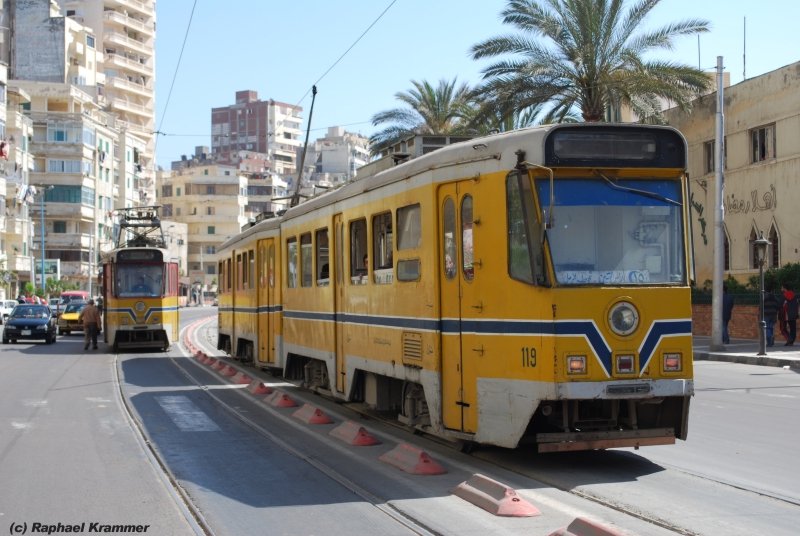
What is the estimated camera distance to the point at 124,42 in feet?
379

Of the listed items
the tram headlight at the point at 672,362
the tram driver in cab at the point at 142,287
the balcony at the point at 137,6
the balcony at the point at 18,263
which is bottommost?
the tram headlight at the point at 672,362

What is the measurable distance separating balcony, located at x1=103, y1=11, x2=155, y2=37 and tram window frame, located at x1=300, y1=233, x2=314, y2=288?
105m

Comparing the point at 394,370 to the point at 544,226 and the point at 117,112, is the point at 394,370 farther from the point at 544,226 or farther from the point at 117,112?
the point at 117,112

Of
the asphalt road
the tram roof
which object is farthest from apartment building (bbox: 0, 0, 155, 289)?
the tram roof

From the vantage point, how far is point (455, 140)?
12.8m

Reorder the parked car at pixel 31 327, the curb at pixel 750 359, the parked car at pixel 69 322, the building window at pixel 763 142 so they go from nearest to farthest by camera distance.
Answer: the curb at pixel 750 359 → the building window at pixel 763 142 → the parked car at pixel 31 327 → the parked car at pixel 69 322

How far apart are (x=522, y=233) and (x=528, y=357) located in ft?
3.74

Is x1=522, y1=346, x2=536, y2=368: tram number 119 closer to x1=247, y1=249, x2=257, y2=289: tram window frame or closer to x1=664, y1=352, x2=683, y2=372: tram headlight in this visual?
x1=664, y1=352, x2=683, y2=372: tram headlight

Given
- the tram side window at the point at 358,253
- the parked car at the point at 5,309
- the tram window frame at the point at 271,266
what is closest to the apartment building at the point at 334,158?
the parked car at the point at 5,309

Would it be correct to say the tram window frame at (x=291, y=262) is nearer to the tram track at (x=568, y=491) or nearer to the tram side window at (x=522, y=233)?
the tram track at (x=568, y=491)

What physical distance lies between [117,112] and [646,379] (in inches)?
4410

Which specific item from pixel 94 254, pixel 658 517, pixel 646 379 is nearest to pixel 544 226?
pixel 646 379

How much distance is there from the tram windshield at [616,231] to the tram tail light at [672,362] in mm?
692

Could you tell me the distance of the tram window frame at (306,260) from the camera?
16.6 metres
